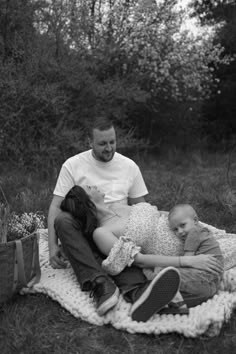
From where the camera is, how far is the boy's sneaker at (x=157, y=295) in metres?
2.12

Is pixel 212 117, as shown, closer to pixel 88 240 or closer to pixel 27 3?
pixel 27 3

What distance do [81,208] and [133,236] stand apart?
34 centimetres

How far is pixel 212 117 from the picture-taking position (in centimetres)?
1012

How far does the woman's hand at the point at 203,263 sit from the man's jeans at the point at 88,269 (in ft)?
0.42

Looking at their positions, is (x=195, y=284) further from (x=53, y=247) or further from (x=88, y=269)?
(x=53, y=247)

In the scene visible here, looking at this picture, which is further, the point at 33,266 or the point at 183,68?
the point at 183,68

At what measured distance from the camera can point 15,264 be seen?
2406mm

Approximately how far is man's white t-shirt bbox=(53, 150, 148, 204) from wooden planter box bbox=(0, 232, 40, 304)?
562mm

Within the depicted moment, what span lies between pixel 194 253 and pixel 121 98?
5.12 meters

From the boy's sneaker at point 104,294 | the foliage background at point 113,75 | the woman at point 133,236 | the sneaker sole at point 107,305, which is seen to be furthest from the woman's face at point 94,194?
the foliage background at point 113,75

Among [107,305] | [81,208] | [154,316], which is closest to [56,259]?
[81,208]

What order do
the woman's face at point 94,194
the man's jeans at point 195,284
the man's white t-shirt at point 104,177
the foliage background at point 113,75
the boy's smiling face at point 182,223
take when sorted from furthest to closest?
the foliage background at point 113,75, the man's white t-shirt at point 104,177, the woman's face at point 94,194, the boy's smiling face at point 182,223, the man's jeans at point 195,284

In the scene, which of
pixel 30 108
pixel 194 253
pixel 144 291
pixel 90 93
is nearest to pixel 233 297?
pixel 194 253

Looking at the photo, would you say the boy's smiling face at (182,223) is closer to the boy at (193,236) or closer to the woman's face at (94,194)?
the boy at (193,236)
